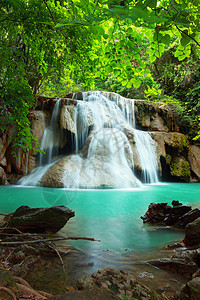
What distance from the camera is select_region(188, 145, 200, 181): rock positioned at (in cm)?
1387

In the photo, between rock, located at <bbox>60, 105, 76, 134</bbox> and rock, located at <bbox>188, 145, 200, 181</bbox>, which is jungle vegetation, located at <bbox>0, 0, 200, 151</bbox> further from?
rock, located at <bbox>188, 145, 200, 181</bbox>

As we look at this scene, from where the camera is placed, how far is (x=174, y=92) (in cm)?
1878

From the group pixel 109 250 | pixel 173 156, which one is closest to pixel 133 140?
pixel 173 156

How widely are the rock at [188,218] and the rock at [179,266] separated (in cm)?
139

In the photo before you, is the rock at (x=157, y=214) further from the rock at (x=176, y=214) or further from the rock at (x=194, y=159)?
the rock at (x=194, y=159)

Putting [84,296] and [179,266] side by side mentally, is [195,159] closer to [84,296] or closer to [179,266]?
[179,266]

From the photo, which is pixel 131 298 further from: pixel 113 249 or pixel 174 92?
pixel 174 92

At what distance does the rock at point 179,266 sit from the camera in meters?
1.90

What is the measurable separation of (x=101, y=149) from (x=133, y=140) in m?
2.32

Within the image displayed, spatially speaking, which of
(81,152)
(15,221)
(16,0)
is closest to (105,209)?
(15,221)

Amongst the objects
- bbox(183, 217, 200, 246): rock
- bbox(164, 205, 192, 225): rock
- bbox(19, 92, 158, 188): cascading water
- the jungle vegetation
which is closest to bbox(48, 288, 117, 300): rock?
the jungle vegetation

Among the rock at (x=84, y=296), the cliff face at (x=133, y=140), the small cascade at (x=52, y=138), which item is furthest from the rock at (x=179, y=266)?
the small cascade at (x=52, y=138)

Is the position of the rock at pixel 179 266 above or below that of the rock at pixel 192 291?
below

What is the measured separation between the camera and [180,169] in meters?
13.3
